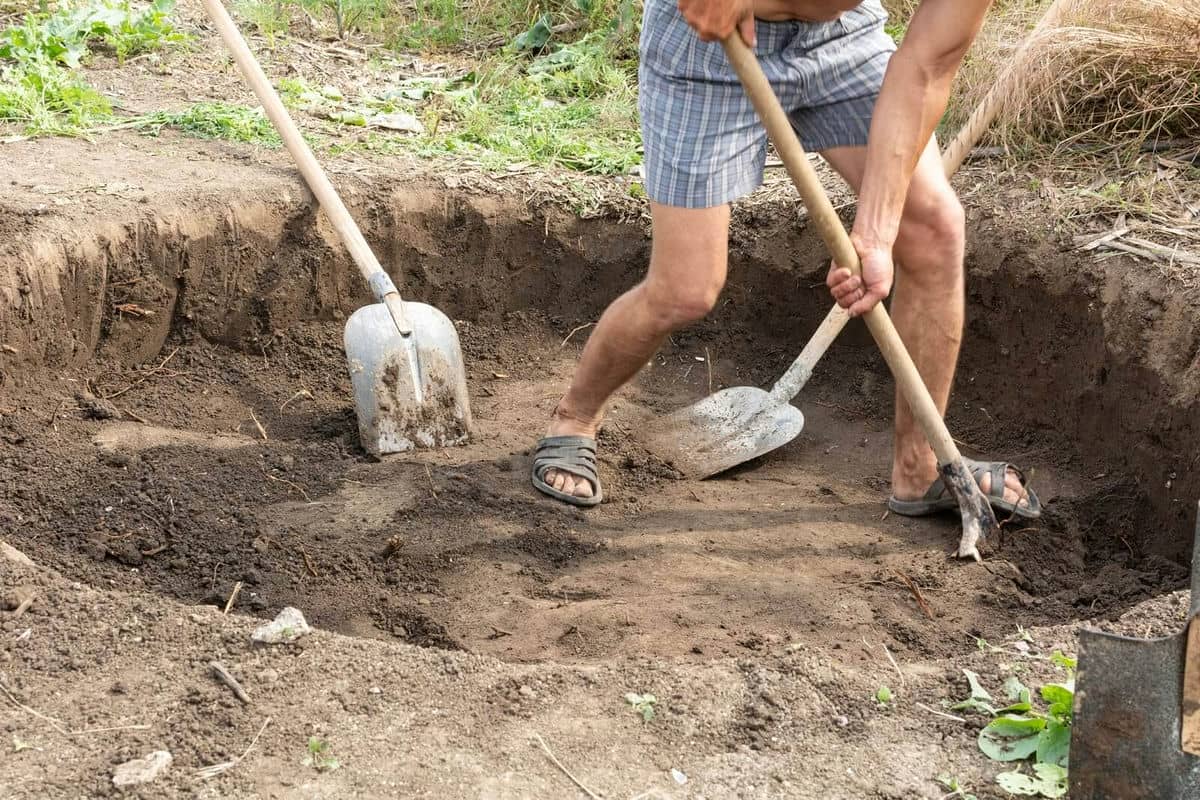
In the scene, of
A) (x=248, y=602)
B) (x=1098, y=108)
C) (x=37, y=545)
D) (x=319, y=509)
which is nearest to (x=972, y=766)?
(x=248, y=602)

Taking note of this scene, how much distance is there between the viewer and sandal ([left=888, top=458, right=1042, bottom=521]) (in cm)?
354

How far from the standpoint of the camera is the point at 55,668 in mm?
2496

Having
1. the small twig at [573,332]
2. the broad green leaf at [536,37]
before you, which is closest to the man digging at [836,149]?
the small twig at [573,332]

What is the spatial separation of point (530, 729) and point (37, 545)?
1.67m

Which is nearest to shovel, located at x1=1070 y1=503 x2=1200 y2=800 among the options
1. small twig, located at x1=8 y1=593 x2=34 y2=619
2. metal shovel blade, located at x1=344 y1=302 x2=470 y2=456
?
small twig, located at x1=8 y1=593 x2=34 y2=619

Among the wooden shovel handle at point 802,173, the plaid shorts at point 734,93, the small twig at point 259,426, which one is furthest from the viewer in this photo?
the small twig at point 259,426

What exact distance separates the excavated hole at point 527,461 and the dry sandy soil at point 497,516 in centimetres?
1

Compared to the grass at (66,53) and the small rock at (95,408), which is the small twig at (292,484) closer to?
the small rock at (95,408)

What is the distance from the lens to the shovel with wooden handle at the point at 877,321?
279 centimetres

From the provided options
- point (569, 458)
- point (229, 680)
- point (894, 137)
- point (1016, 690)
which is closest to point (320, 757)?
point (229, 680)

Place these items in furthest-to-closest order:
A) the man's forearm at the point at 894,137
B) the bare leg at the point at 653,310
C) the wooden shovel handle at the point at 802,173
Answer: the bare leg at the point at 653,310, the man's forearm at the point at 894,137, the wooden shovel handle at the point at 802,173

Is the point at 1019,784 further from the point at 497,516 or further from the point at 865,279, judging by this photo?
the point at 497,516

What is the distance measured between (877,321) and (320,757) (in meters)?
1.70

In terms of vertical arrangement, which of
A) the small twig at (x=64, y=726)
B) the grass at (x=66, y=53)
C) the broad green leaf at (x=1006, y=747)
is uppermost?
the grass at (x=66, y=53)
